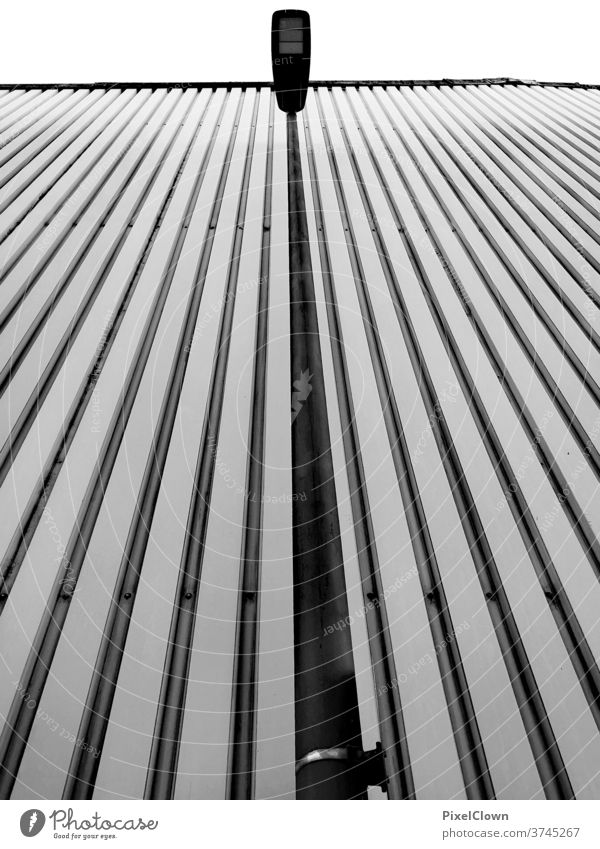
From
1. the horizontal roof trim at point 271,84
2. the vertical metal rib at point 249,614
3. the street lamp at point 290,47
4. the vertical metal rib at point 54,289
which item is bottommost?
the vertical metal rib at point 249,614

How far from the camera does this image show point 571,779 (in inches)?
73.6

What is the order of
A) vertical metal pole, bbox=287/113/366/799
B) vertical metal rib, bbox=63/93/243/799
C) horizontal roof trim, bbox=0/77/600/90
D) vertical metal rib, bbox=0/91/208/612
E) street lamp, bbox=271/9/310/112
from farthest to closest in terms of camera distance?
1. horizontal roof trim, bbox=0/77/600/90
2. vertical metal rib, bbox=0/91/208/612
3. street lamp, bbox=271/9/310/112
4. vertical metal rib, bbox=63/93/243/799
5. vertical metal pole, bbox=287/113/366/799

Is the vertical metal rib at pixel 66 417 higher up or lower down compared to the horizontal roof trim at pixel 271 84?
lower down

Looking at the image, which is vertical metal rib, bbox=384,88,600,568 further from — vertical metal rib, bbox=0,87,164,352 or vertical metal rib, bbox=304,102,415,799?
vertical metal rib, bbox=0,87,164,352

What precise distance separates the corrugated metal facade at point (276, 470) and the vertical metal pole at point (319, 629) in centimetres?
4

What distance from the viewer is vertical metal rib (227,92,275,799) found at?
1878 millimetres

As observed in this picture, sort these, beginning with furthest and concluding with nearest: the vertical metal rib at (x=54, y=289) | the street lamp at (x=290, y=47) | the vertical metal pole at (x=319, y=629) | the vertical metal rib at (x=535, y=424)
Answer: the vertical metal rib at (x=54, y=289)
the vertical metal rib at (x=535, y=424)
the street lamp at (x=290, y=47)
the vertical metal pole at (x=319, y=629)

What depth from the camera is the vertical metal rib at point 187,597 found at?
187 cm

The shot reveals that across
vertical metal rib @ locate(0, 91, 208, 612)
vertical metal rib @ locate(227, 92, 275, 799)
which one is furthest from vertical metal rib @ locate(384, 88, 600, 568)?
vertical metal rib @ locate(0, 91, 208, 612)

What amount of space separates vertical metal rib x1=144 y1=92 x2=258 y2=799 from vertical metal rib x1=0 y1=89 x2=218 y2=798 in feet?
1.39

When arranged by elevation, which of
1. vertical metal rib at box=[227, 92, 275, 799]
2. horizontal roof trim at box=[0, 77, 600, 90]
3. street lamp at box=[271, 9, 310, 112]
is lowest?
vertical metal rib at box=[227, 92, 275, 799]

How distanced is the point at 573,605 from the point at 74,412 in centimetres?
260

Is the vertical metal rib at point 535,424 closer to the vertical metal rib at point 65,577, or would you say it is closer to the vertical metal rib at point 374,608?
the vertical metal rib at point 374,608

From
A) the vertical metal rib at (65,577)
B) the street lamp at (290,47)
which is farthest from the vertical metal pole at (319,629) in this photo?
the street lamp at (290,47)
